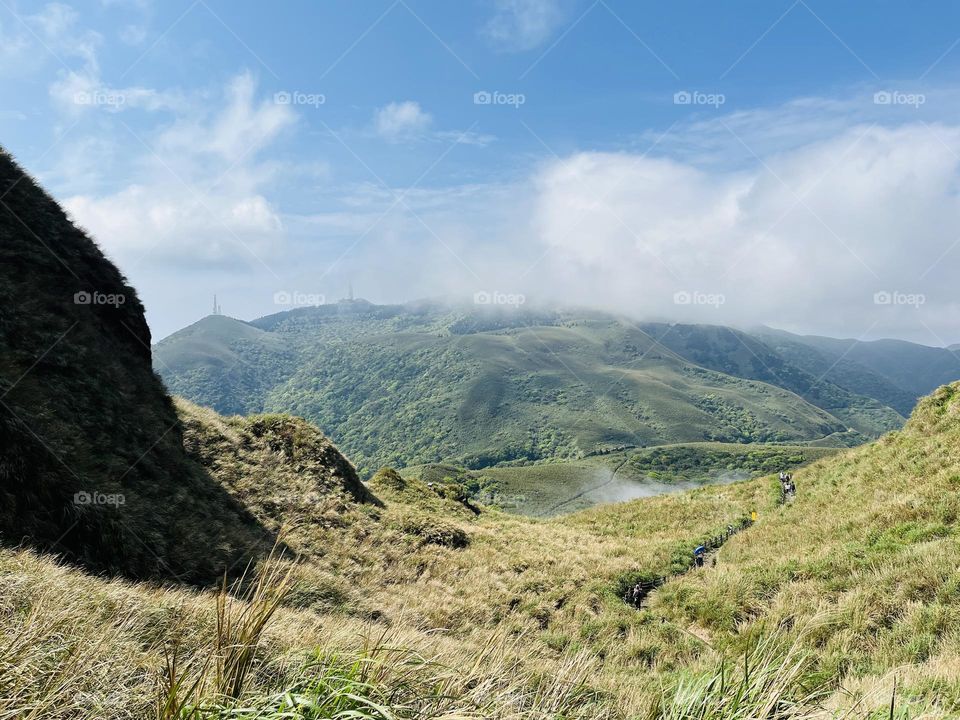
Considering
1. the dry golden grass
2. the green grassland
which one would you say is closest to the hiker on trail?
the dry golden grass

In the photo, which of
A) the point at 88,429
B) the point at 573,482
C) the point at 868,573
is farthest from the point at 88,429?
the point at 573,482

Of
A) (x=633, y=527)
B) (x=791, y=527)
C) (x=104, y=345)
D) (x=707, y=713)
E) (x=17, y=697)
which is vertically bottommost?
(x=633, y=527)

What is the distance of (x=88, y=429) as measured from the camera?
601 inches

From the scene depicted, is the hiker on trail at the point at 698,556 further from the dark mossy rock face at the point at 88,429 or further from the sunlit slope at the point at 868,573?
the dark mossy rock face at the point at 88,429

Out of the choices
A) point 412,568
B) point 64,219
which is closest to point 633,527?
point 412,568

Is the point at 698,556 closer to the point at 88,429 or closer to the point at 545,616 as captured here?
the point at 545,616

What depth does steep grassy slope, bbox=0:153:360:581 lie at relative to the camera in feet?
37.0

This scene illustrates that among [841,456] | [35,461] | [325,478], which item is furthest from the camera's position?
[841,456]

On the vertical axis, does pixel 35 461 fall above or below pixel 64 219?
below

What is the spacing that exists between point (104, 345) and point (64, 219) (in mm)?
7214

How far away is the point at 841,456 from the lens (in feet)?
106

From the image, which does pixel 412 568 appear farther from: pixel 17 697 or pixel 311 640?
pixel 17 697

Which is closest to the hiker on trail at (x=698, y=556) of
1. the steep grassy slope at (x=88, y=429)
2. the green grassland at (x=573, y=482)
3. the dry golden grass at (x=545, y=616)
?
the dry golden grass at (x=545, y=616)

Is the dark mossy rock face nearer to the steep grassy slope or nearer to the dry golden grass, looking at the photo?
the steep grassy slope
